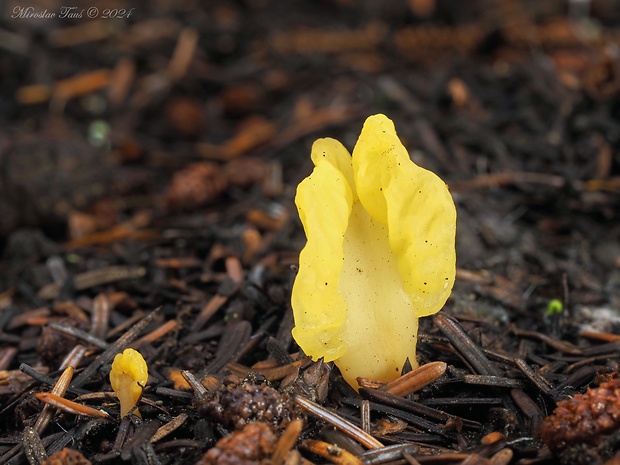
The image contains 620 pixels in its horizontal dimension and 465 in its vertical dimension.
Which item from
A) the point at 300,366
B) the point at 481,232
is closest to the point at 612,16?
the point at 481,232

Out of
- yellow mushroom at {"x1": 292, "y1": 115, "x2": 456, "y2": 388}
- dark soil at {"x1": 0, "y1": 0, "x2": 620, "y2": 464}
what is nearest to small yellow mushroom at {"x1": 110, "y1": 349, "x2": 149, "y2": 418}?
dark soil at {"x1": 0, "y1": 0, "x2": 620, "y2": 464}

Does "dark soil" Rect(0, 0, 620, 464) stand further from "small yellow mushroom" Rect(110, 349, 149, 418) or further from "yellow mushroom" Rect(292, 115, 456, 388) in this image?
"yellow mushroom" Rect(292, 115, 456, 388)

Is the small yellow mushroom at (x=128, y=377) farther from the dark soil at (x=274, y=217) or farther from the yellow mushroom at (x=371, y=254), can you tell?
the yellow mushroom at (x=371, y=254)

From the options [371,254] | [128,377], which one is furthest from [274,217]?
[128,377]

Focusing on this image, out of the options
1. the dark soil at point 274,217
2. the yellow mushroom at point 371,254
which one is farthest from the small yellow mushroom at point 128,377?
the yellow mushroom at point 371,254

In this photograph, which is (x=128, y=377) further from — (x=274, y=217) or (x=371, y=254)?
(x=274, y=217)

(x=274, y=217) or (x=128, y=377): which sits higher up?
(x=128, y=377)
